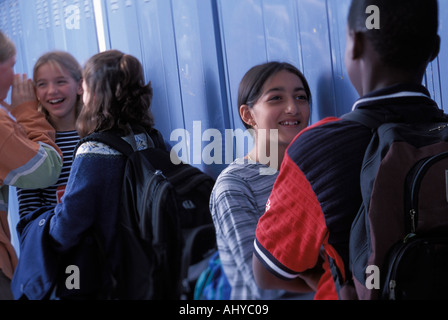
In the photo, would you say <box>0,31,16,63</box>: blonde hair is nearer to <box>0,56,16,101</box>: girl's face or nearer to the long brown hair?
<box>0,56,16,101</box>: girl's face

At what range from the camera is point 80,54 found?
1.69 metres

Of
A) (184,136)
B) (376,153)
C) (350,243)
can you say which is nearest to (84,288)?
(184,136)

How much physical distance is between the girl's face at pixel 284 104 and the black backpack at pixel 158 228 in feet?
1.12

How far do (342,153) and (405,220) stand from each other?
0.17m

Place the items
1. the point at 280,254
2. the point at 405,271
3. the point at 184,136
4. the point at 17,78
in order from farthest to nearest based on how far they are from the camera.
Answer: the point at 17,78, the point at 184,136, the point at 280,254, the point at 405,271

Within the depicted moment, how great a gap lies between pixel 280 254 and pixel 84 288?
0.81 m

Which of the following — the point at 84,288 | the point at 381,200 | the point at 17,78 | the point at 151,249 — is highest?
the point at 17,78

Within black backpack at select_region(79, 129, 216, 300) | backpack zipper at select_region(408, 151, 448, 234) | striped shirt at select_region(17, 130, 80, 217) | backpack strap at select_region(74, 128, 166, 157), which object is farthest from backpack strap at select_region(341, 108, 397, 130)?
striped shirt at select_region(17, 130, 80, 217)

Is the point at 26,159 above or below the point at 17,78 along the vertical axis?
below

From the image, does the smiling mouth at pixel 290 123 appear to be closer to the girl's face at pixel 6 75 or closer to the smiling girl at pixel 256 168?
the smiling girl at pixel 256 168

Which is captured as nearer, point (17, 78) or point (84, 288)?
point (84, 288)

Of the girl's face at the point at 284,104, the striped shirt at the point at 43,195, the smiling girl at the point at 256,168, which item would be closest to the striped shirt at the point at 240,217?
the smiling girl at the point at 256,168

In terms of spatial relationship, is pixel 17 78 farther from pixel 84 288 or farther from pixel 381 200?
pixel 381 200

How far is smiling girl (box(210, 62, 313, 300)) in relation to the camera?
3.96 ft
